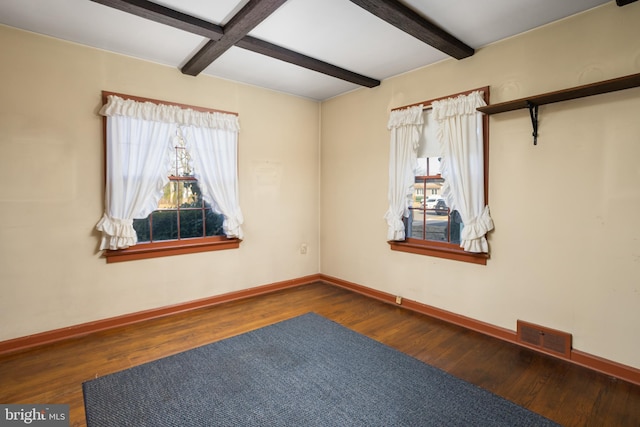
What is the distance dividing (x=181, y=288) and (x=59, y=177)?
5.23ft

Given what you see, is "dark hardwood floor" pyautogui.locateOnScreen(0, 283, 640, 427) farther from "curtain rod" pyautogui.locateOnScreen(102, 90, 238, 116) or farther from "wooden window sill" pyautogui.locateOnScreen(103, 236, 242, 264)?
"curtain rod" pyautogui.locateOnScreen(102, 90, 238, 116)

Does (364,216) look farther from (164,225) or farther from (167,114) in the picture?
(167,114)

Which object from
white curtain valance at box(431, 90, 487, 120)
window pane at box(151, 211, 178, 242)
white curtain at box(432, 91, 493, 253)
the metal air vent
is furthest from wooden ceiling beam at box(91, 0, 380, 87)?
the metal air vent

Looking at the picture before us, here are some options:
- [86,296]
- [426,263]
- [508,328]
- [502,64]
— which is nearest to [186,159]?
[86,296]

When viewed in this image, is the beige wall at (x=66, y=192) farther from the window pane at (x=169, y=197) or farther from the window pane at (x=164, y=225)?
the window pane at (x=169, y=197)

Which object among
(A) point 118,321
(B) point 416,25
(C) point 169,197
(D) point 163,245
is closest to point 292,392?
(A) point 118,321

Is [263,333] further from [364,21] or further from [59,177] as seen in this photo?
[364,21]

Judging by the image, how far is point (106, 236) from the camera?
3.06m

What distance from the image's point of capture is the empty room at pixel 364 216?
2174mm

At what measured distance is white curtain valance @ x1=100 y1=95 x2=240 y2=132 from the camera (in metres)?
3.02

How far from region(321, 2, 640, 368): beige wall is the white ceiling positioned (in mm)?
239

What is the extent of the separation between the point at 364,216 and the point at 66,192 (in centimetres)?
322

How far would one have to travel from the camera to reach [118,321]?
10.3 feet

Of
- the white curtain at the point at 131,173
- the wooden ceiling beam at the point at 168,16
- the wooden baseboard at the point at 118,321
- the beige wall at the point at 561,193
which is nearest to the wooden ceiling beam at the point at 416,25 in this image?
the beige wall at the point at 561,193
